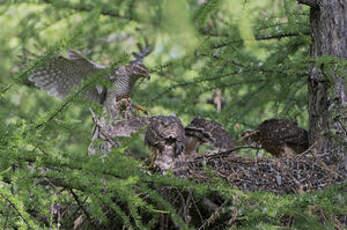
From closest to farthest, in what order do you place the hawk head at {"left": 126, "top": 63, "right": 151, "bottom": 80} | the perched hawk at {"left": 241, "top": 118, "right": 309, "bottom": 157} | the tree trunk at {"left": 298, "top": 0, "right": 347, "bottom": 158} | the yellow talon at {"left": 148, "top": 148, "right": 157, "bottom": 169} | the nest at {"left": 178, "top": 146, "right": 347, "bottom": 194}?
the nest at {"left": 178, "top": 146, "right": 347, "bottom": 194} → the tree trunk at {"left": 298, "top": 0, "right": 347, "bottom": 158} → the yellow talon at {"left": 148, "top": 148, "right": 157, "bottom": 169} → the perched hawk at {"left": 241, "top": 118, "right": 309, "bottom": 157} → the hawk head at {"left": 126, "top": 63, "right": 151, "bottom": 80}

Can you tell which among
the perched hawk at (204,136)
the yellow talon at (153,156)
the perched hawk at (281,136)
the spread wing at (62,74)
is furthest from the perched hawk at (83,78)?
the perched hawk at (281,136)

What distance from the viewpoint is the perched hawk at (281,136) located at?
3.90 m

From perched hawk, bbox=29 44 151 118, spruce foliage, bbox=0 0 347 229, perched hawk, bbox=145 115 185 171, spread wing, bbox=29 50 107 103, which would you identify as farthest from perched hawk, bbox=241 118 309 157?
spread wing, bbox=29 50 107 103

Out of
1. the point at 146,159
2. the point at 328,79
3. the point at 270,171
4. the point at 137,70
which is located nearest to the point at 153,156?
the point at 146,159

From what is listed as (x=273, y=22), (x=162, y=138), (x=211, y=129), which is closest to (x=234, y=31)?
(x=273, y=22)

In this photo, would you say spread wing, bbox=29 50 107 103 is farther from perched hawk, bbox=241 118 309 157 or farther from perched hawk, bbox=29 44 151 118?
perched hawk, bbox=241 118 309 157

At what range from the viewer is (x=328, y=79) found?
3535 mm

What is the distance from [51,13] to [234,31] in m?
2.23

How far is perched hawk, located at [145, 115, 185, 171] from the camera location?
339 cm

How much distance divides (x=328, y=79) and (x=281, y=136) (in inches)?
25.3

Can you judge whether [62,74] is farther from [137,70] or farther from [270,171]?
[270,171]

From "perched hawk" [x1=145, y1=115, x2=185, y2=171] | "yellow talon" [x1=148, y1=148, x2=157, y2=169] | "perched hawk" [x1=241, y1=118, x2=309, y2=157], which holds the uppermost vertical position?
"perched hawk" [x1=145, y1=115, x2=185, y2=171]

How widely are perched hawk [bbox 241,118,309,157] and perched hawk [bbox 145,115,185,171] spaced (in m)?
0.81

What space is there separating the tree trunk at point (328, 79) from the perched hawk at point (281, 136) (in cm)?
18
